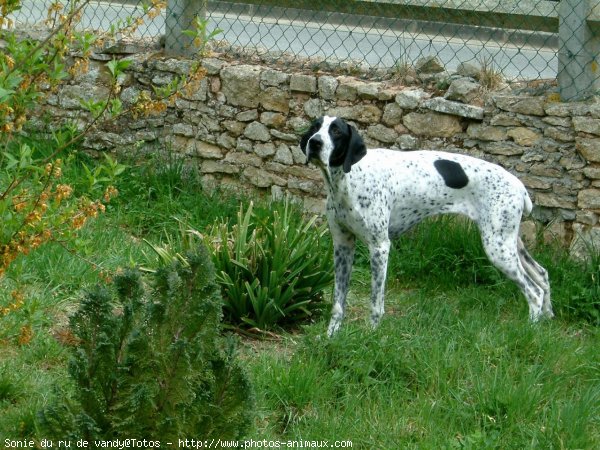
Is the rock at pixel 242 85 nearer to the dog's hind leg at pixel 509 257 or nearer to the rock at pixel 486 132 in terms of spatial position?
the rock at pixel 486 132

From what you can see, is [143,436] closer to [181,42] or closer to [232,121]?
[232,121]

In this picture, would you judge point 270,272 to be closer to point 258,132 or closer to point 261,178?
point 261,178

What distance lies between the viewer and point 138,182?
311 inches

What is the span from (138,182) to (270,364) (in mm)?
3127

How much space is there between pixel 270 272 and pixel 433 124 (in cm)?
197

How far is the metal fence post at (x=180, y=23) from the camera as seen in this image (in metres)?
8.13

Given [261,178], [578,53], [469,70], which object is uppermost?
[578,53]

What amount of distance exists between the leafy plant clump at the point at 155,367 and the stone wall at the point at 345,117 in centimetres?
343

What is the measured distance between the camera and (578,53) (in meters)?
6.84

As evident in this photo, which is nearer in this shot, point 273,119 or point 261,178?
point 273,119

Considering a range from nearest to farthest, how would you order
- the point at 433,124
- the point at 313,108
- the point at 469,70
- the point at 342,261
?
the point at 342,261 < the point at 433,124 < the point at 469,70 < the point at 313,108

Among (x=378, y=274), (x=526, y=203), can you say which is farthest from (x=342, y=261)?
(x=526, y=203)

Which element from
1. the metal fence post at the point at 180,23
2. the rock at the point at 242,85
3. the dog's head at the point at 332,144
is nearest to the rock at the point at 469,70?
the rock at the point at 242,85

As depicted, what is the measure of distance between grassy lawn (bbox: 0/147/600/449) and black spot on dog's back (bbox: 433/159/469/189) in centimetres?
75
